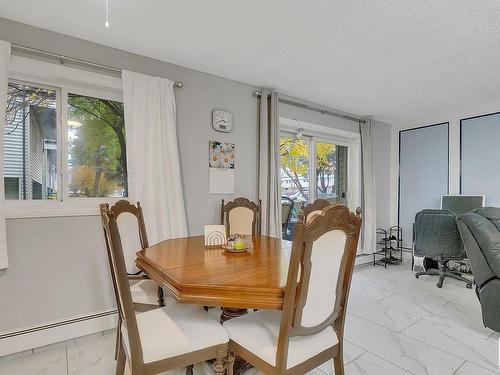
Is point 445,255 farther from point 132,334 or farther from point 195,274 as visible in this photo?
point 132,334

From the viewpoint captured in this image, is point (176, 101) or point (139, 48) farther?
point (176, 101)

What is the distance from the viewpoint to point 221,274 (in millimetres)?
1406

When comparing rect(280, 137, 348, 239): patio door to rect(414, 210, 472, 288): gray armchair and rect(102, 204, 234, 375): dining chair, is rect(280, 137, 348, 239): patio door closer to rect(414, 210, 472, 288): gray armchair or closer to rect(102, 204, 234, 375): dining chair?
rect(414, 210, 472, 288): gray armchair

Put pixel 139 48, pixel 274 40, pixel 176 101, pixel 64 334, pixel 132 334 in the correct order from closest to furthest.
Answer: pixel 132 334 → pixel 64 334 → pixel 274 40 → pixel 139 48 → pixel 176 101

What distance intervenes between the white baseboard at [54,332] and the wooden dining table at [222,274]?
3.26 feet

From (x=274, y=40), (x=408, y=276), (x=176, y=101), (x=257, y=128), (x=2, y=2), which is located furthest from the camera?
(x=408, y=276)

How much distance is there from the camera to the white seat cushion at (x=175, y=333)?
127cm

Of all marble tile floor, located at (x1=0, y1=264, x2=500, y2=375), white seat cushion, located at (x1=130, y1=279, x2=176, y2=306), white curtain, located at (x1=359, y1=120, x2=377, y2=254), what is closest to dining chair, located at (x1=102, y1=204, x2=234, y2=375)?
white seat cushion, located at (x1=130, y1=279, x2=176, y2=306)

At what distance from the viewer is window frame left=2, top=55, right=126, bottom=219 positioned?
217 centimetres

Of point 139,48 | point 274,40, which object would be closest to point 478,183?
point 274,40

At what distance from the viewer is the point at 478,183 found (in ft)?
13.6

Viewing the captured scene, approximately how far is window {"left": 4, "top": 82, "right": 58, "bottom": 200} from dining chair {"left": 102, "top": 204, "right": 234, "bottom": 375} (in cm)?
136

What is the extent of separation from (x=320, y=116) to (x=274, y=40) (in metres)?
2.00

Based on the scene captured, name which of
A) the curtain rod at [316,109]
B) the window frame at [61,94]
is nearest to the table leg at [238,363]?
the window frame at [61,94]
